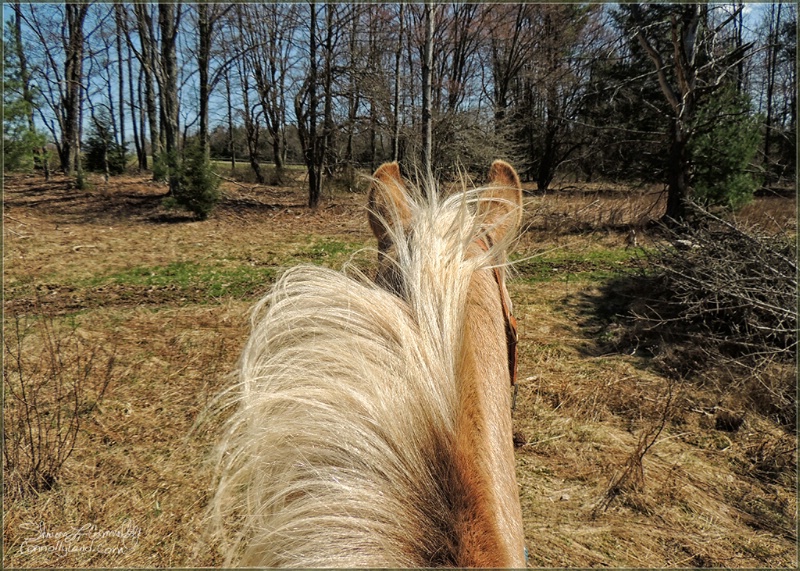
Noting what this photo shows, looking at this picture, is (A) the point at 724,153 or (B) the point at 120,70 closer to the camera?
(A) the point at 724,153

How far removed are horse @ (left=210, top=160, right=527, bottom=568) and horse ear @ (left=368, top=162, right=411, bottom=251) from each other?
36 centimetres

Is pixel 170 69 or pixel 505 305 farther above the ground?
pixel 170 69

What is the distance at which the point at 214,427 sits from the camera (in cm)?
340

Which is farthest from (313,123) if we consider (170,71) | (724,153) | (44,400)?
(44,400)

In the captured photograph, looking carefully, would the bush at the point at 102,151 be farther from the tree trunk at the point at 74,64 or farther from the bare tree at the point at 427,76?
the bare tree at the point at 427,76

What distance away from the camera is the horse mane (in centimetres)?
63

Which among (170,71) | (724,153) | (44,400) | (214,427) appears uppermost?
(170,71)

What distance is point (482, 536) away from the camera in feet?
2.11

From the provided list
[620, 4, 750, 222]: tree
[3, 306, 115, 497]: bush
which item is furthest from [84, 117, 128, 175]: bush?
[620, 4, 750, 222]: tree

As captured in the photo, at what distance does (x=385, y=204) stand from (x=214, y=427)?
2.85 metres

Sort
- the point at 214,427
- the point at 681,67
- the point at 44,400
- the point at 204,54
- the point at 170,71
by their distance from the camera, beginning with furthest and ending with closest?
the point at 204,54 → the point at 170,71 → the point at 681,67 → the point at 44,400 → the point at 214,427

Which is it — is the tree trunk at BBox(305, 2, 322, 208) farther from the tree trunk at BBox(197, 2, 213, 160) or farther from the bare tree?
Result: the bare tree

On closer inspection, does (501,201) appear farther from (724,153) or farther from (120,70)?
(120,70)

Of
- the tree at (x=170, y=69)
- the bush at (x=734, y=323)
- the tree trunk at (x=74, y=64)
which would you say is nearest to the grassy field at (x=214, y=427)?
the bush at (x=734, y=323)
